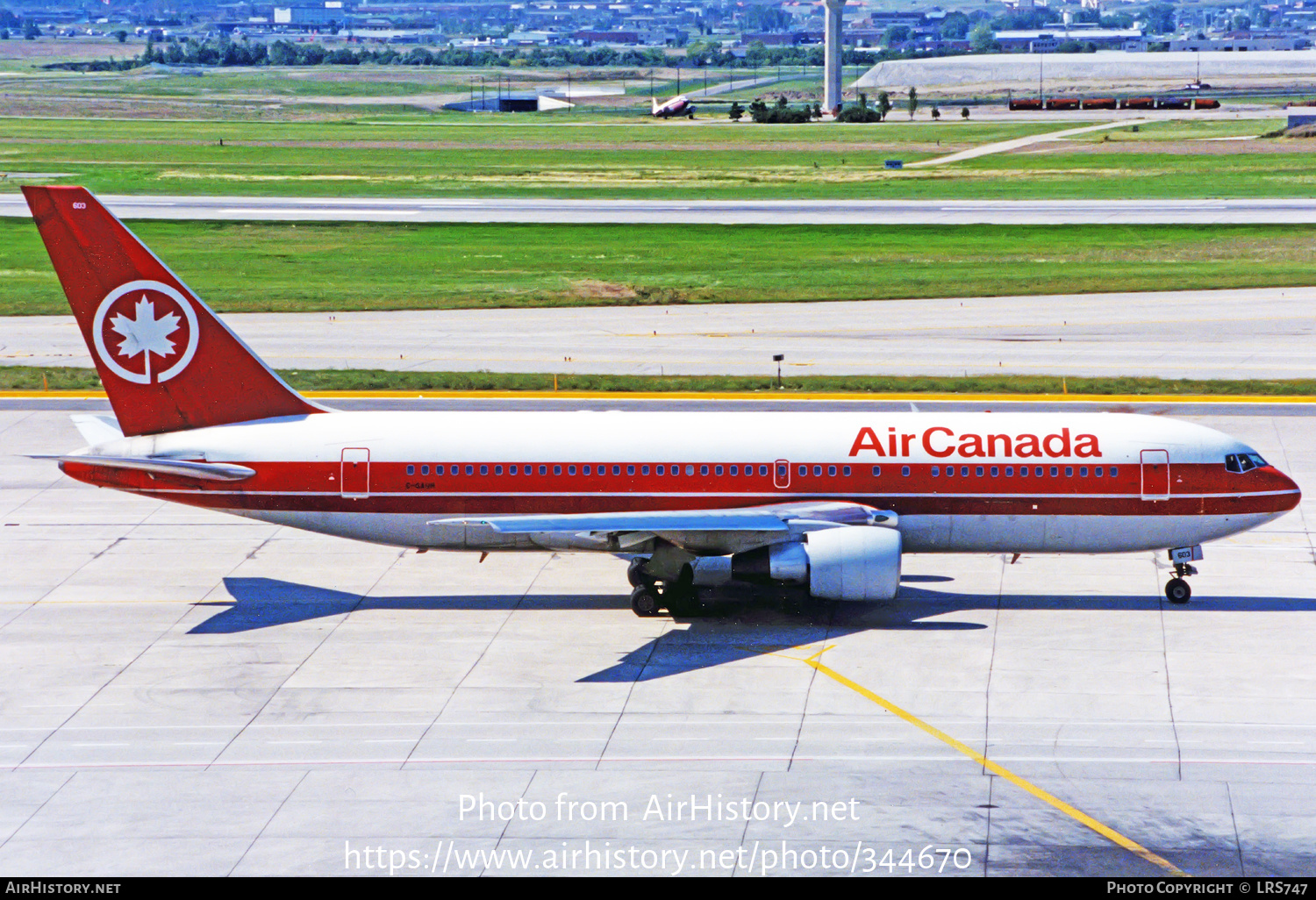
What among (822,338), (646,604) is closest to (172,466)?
(646,604)

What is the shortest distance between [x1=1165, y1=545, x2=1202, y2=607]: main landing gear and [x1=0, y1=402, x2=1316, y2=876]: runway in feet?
2.03

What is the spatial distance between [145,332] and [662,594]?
13.0 meters

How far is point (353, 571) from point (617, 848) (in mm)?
16033

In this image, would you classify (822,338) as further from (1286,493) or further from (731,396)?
(1286,493)

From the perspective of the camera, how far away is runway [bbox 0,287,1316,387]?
57312 millimetres

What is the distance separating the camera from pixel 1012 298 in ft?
235

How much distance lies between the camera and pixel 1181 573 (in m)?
34.1

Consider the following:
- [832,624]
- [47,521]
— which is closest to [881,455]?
[832,624]

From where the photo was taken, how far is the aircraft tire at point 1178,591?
33.8 meters

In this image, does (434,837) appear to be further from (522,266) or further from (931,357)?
(522,266)

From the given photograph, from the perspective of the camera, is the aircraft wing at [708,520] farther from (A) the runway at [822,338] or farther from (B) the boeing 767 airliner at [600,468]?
(A) the runway at [822,338]

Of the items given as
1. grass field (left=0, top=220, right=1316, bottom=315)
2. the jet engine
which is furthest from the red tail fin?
grass field (left=0, top=220, right=1316, bottom=315)

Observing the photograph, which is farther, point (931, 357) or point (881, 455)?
point (931, 357)
